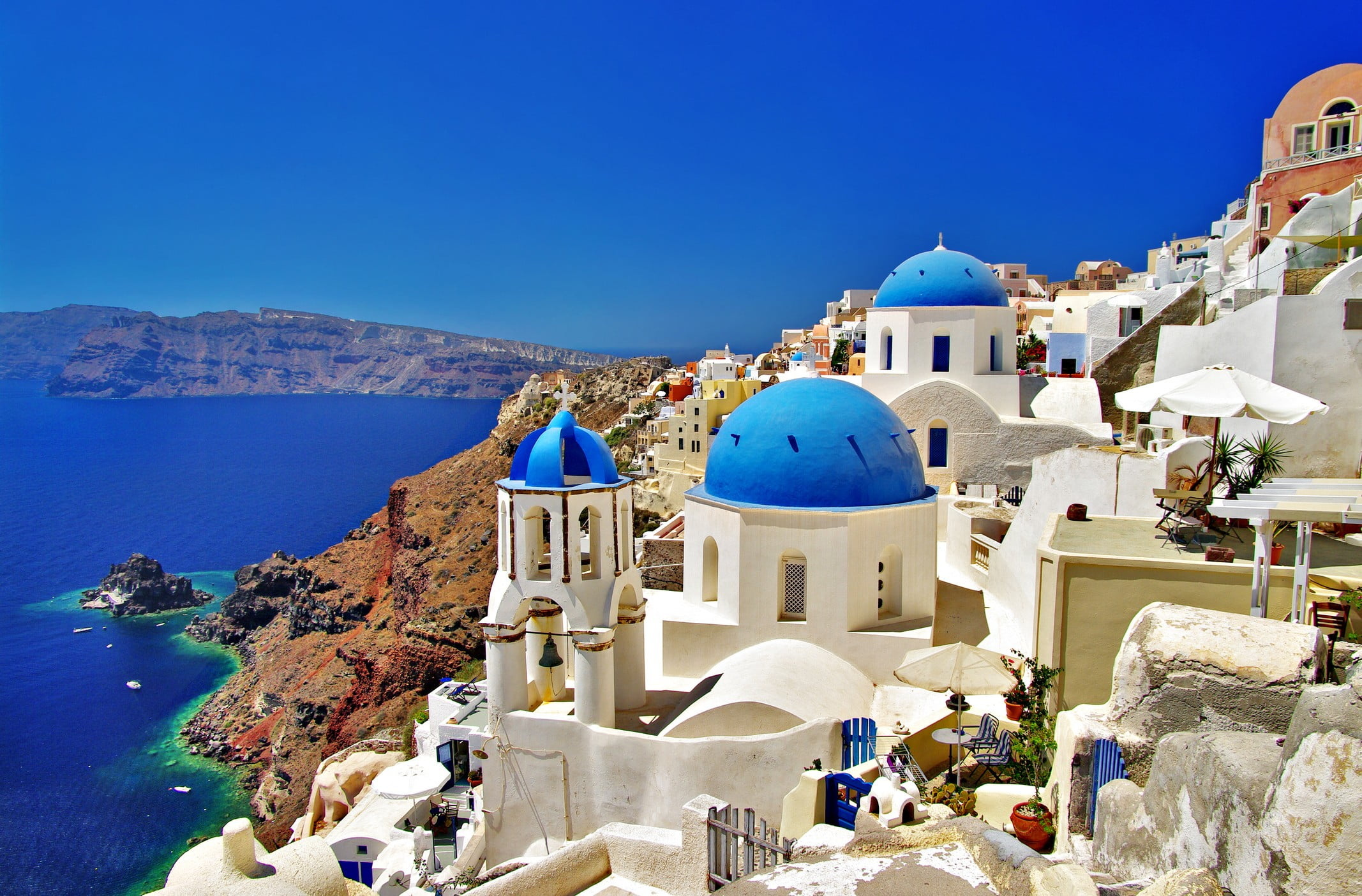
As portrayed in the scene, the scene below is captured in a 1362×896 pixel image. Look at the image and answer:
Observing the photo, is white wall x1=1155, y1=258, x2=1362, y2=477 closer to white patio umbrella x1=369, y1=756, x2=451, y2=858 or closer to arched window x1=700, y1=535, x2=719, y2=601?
arched window x1=700, y1=535, x2=719, y2=601

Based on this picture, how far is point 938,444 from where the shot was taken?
65.0 ft

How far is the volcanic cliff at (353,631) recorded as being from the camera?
1316 inches

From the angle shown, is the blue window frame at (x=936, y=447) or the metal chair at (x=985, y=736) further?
the blue window frame at (x=936, y=447)

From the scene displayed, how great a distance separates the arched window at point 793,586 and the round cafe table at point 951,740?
10.9 feet

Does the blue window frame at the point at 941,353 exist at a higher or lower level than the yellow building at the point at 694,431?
higher

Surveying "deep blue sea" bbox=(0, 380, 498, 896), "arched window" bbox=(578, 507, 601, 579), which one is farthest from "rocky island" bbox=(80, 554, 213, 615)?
"arched window" bbox=(578, 507, 601, 579)

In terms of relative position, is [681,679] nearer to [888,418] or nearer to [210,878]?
[888,418]

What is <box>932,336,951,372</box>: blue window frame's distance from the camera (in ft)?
67.1

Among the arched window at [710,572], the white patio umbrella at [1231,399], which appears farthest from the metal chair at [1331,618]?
the arched window at [710,572]

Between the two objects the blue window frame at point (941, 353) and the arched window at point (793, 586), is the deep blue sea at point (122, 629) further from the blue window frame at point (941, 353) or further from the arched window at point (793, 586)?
the blue window frame at point (941, 353)

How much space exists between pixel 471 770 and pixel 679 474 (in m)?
24.1

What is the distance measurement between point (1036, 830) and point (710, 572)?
25.1 ft

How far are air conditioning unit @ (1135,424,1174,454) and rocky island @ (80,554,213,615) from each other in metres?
58.8

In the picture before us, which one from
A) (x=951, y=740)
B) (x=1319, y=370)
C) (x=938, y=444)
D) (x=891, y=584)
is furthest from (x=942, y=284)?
(x=951, y=740)
